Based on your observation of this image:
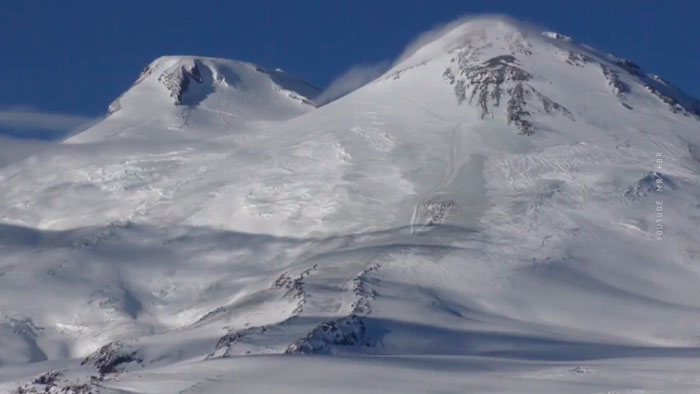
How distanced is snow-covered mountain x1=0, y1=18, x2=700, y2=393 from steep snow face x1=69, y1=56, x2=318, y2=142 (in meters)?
0.62

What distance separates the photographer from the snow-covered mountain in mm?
69750

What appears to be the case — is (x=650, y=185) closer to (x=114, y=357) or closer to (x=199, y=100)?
(x=114, y=357)

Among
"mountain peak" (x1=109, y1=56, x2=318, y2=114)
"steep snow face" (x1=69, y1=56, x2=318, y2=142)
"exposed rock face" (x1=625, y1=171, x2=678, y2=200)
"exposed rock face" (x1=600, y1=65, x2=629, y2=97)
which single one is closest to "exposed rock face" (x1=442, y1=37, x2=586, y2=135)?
"exposed rock face" (x1=600, y1=65, x2=629, y2=97)

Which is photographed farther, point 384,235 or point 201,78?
point 201,78

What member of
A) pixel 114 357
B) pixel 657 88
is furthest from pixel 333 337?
pixel 657 88

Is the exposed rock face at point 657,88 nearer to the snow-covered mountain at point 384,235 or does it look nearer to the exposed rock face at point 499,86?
the snow-covered mountain at point 384,235

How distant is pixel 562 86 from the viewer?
5472 inches

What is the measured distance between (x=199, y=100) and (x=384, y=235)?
223 ft

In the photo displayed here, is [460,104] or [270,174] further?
[460,104]

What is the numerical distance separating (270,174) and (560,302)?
45.2 meters

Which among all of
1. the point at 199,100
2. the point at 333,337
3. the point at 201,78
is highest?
the point at 201,78

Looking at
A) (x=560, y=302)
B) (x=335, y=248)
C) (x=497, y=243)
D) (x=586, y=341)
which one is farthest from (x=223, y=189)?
(x=586, y=341)

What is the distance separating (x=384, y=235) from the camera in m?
107

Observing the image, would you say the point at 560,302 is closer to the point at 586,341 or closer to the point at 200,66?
the point at 586,341
